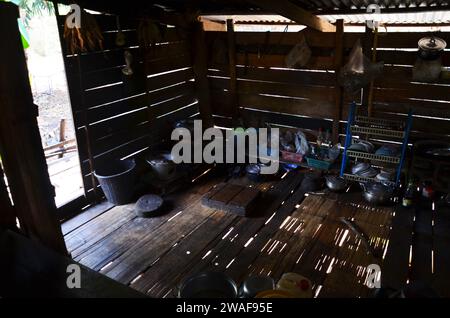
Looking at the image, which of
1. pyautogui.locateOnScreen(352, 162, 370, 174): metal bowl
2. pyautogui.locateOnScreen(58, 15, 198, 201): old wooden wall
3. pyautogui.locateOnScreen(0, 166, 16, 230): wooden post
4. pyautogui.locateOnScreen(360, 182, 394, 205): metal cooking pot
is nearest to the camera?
pyautogui.locateOnScreen(0, 166, 16, 230): wooden post

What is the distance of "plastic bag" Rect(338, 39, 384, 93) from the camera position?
5.28 m

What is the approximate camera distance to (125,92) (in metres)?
5.61

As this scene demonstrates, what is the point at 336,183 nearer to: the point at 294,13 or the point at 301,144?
the point at 301,144

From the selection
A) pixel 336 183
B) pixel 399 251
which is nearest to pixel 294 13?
pixel 336 183

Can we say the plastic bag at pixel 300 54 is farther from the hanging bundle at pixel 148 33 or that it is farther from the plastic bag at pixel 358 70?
the hanging bundle at pixel 148 33

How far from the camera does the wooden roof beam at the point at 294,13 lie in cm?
379

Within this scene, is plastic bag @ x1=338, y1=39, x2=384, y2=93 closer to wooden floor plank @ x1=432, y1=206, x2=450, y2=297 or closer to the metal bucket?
wooden floor plank @ x1=432, y1=206, x2=450, y2=297

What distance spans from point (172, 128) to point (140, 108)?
2.80ft

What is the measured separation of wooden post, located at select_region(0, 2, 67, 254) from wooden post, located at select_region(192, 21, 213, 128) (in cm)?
473

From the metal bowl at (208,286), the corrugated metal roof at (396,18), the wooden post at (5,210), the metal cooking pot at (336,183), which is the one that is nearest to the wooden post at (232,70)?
the corrugated metal roof at (396,18)

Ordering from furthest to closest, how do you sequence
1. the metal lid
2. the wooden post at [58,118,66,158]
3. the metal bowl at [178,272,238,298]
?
the wooden post at [58,118,66,158] < the metal lid < the metal bowl at [178,272,238,298]

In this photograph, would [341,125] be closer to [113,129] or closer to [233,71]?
[233,71]

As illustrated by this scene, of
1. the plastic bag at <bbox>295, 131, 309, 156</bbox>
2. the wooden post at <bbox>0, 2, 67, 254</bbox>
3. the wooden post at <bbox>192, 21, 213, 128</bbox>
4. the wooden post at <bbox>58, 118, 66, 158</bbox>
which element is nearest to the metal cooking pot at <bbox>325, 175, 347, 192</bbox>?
the plastic bag at <bbox>295, 131, 309, 156</bbox>
